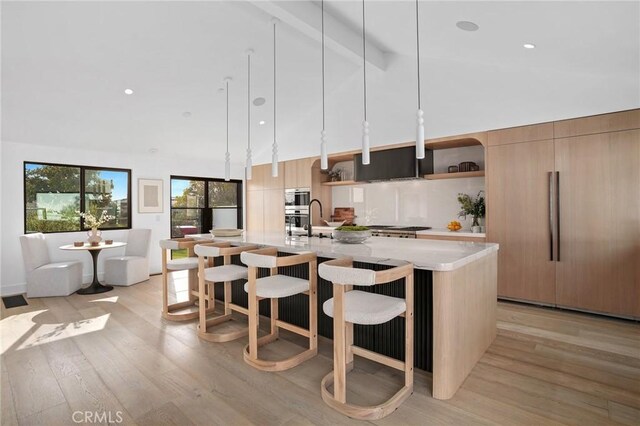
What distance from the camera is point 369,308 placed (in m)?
2.11

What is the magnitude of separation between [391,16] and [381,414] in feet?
10.7

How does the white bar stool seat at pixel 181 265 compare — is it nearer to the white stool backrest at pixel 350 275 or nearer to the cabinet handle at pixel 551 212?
the white stool backrest at pixel 350 275

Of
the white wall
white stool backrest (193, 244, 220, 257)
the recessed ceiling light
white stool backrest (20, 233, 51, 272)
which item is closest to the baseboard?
the white wall

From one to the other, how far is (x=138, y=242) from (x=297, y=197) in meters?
2.91

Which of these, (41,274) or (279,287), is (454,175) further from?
(41,274)

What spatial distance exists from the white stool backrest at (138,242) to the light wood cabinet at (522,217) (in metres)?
5.37

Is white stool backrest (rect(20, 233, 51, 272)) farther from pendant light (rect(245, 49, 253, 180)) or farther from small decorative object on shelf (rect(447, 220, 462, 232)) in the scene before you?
small decorative object on shelf (rect(447, 220, 462, 232))

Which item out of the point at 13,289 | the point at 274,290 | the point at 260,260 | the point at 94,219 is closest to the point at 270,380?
the point at 274,290

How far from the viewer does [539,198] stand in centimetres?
402

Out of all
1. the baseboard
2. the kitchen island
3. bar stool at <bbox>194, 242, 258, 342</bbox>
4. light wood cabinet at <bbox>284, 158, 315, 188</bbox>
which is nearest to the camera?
the kitchen island

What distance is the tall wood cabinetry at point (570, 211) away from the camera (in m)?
3.50

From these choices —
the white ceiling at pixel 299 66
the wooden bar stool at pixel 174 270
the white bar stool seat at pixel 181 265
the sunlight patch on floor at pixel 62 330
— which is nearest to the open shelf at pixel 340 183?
the white ceiling at pixel 299 66

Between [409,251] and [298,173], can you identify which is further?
[298,173]

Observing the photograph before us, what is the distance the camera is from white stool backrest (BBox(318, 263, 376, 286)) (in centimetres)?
192
